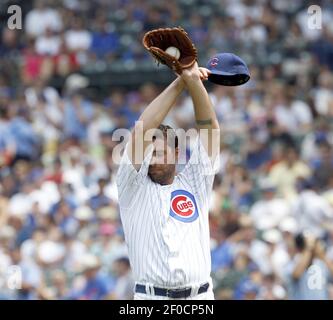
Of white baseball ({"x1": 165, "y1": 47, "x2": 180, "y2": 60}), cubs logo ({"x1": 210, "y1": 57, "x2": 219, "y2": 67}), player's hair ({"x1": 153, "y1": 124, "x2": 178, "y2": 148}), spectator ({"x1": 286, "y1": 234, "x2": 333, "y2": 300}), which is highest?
cubs logo ({"x1": 210, "y1": 57, "x2": 219, "y2": 67})

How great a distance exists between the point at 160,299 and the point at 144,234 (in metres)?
0.36

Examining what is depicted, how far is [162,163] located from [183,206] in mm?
265

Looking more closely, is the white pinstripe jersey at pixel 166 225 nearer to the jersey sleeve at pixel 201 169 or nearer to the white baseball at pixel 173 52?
the jersey sleeve at pixel 201 169

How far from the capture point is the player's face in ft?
19.0

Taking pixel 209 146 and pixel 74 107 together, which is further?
pixel 74 107

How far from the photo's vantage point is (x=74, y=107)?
15.0 m

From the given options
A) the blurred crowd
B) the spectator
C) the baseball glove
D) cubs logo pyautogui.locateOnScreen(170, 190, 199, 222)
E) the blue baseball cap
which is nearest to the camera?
the baseball glove

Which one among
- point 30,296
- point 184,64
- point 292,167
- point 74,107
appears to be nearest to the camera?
point 184,64

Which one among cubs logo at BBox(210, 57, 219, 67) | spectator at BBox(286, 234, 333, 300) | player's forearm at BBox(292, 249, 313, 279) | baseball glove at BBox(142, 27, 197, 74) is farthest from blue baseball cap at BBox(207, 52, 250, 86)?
player's forearm at BBox(292, 249, 313, 279)

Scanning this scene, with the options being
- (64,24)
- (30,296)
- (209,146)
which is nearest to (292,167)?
(30,296)

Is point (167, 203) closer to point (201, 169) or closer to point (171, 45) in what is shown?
point (201, 169)

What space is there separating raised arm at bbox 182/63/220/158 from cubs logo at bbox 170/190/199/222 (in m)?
0.28

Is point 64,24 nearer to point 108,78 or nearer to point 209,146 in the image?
point 108,78

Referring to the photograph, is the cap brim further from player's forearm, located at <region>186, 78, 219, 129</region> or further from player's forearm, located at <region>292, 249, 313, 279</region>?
player's forearm, located at <region>292, 249, 313, 279</region>
